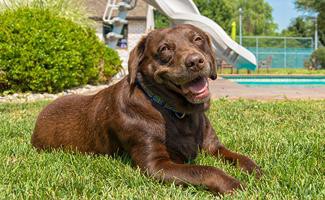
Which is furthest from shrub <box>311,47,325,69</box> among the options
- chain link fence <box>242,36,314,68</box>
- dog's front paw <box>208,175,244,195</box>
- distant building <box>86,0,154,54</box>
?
dog's front paw <box>208,175,244,195</box>

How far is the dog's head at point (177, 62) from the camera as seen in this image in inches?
114

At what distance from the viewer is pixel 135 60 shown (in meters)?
3.23

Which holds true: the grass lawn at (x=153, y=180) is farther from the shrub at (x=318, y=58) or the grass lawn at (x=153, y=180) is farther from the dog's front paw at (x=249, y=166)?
the shrub at (x=318, y=58)

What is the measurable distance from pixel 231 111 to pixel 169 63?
352cm

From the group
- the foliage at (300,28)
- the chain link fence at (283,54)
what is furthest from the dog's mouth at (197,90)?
the foliage at (300,28)

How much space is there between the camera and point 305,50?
118ft

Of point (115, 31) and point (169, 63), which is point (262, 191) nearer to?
point (169, 63)

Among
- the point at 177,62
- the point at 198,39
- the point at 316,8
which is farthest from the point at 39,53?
the point at 316,8

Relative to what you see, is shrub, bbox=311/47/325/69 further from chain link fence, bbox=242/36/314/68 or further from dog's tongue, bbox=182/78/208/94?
dog's tongue, bbox=182/78/208/94

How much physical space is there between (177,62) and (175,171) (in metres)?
0.72

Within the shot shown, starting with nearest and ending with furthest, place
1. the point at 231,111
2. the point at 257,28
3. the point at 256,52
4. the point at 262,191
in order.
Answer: the point at 262,191, the point at 231,111, the point at 256,52, the point at 257,28

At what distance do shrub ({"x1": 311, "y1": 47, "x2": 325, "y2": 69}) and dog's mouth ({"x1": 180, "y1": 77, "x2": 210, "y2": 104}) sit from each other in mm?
Answer: 31560

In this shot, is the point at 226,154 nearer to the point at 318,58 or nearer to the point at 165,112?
the point at 165,112

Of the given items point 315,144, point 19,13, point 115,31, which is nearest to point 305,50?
point 115,31
